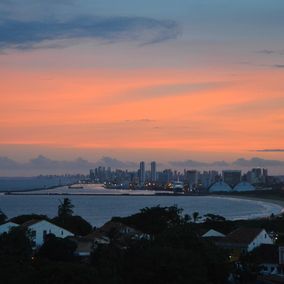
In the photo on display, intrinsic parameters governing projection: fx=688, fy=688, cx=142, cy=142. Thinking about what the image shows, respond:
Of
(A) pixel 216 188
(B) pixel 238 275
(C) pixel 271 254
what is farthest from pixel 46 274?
(A) pixel 216 188

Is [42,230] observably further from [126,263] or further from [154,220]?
[126,263]

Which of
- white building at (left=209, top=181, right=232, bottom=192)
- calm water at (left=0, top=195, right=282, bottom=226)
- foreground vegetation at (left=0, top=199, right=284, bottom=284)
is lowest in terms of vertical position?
calm water at (left=0, top=195, right=282, bottom=226)

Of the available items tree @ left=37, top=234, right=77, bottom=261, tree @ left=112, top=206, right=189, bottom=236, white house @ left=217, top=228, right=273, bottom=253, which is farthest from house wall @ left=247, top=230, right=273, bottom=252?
tree @ left=37, top=234, right=77, bottom=261

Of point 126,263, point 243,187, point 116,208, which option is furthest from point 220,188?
point 126,263

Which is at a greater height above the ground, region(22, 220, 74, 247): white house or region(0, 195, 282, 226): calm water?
region(22, 220, 74, 247): white house

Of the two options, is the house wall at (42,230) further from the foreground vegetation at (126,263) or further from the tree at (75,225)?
the foreground vegetation at (126,263)

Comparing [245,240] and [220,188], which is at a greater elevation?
[220,188]

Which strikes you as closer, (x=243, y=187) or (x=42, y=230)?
(x=42, y=230)

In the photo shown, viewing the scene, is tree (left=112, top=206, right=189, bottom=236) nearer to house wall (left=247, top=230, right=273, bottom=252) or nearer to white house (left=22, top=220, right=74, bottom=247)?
house wall (left=247, top=230, right=273, bottom=252)
